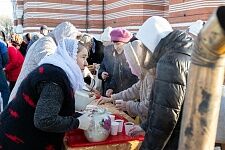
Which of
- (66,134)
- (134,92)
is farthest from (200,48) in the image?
(134,92)

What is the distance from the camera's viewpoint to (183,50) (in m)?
1.91

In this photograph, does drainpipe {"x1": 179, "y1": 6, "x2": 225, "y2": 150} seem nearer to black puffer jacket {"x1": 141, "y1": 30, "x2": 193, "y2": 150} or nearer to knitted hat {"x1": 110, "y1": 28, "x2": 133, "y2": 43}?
black puffer jacket {"x1": 141, "y1": 30, "x2": 193, "y2": 150}

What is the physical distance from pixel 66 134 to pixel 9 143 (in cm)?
38

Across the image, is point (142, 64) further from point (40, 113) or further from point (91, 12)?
point (91, 12)

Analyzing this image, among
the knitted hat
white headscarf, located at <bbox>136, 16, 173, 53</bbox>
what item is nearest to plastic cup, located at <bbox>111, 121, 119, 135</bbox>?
white headscarf, located at <bbox>136, 16, 173, 53</bbox>

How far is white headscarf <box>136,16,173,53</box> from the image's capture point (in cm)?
213

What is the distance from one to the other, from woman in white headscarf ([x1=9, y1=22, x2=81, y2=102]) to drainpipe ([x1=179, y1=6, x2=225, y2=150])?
2.37 meters

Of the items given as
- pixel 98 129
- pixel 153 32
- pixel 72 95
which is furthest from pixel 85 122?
pixel 153 32

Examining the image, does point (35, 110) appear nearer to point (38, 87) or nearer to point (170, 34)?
point (38, 87)

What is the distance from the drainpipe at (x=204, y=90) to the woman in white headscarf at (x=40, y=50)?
7.78 ft

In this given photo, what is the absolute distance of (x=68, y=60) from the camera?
6.92 ft

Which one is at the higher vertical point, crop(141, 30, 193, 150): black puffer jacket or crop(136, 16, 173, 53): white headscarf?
crop(136, 16, 173, 53): white headscarf

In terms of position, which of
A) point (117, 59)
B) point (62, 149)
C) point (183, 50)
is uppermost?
point (183, 50)

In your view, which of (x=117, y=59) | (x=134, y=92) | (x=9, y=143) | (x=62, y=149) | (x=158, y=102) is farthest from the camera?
(x=117, y=59)
